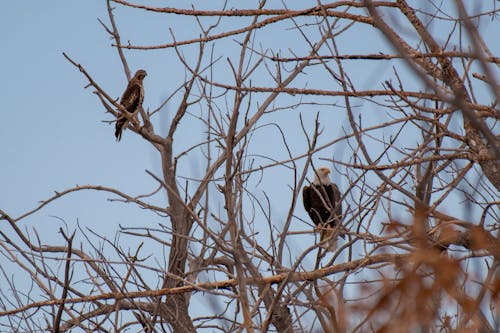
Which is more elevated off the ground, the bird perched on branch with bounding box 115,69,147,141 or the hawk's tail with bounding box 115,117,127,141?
the bird perched on branch with bounding box 115,69,147,141

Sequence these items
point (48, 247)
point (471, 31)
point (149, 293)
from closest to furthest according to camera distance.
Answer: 1. point (471, 31)
2. point (149, 293)
3. point (48, 247)

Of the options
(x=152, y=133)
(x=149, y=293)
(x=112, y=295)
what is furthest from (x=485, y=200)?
(x=152, y=133)

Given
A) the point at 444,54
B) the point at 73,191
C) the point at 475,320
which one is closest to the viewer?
the point at 475,320

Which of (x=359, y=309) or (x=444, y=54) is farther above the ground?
(x=444, y=54)

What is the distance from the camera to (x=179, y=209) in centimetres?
600

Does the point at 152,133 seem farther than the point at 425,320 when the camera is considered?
Yes

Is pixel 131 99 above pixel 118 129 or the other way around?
above

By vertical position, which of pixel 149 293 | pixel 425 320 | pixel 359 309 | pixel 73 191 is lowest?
pixel 425 320

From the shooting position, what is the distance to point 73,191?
5254 mm

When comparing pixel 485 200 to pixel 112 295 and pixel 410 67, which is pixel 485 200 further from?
pixel 410 67

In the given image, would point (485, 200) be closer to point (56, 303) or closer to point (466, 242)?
point (466, 242)

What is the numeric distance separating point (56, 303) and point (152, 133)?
2.84m

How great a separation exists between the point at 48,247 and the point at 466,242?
374cm

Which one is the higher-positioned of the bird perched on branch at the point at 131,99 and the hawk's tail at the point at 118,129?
the bird perched on branch at the point at 131,99
